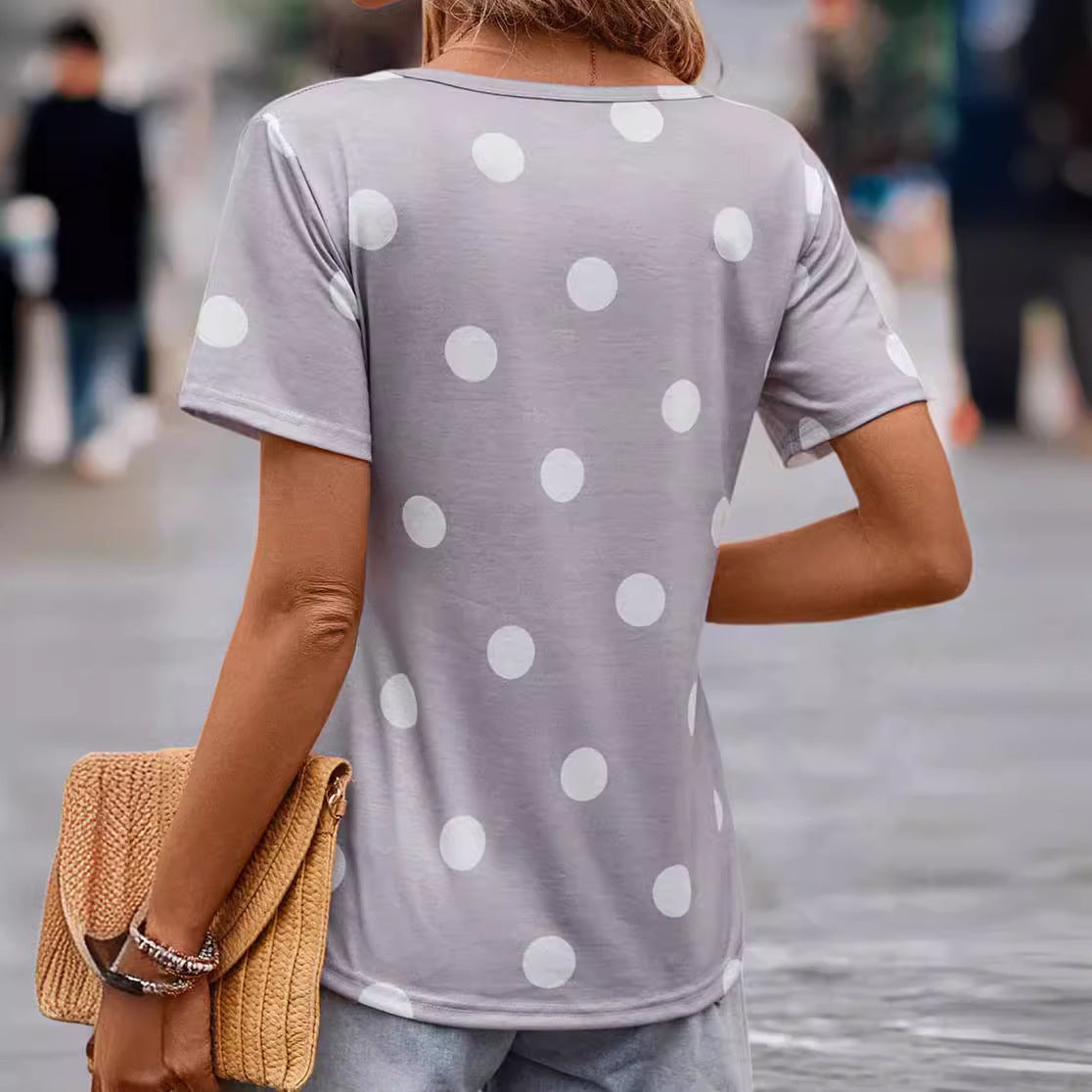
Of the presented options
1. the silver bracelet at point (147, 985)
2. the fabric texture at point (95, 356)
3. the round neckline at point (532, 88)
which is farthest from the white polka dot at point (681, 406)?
the fabric texture at point (95, 356)

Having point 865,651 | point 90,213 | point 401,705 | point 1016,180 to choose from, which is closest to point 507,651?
point 401,705

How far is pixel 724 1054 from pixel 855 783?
12.4 ft

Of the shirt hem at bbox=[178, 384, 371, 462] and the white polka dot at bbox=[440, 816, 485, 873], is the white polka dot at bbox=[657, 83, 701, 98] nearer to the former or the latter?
the shirt hem at bbox=[178, 384, 371, 462]

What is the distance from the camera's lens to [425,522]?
1.63 m

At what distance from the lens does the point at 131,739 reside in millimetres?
5785

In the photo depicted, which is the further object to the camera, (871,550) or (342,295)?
(871,550)

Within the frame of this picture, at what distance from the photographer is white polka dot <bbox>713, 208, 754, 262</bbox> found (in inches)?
65.0

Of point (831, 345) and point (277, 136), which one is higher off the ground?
point (277, 136)

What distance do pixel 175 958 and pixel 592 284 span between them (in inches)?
22.4

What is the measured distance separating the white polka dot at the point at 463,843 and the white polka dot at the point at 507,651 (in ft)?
0.36

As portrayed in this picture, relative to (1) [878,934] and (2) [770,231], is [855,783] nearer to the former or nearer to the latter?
(1) [878,934]

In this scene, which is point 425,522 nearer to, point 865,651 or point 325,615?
point 325,615

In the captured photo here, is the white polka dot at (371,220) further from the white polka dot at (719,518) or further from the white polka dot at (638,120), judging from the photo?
the white polka dot at (719,518)

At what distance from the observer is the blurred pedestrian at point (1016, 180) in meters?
13.2
